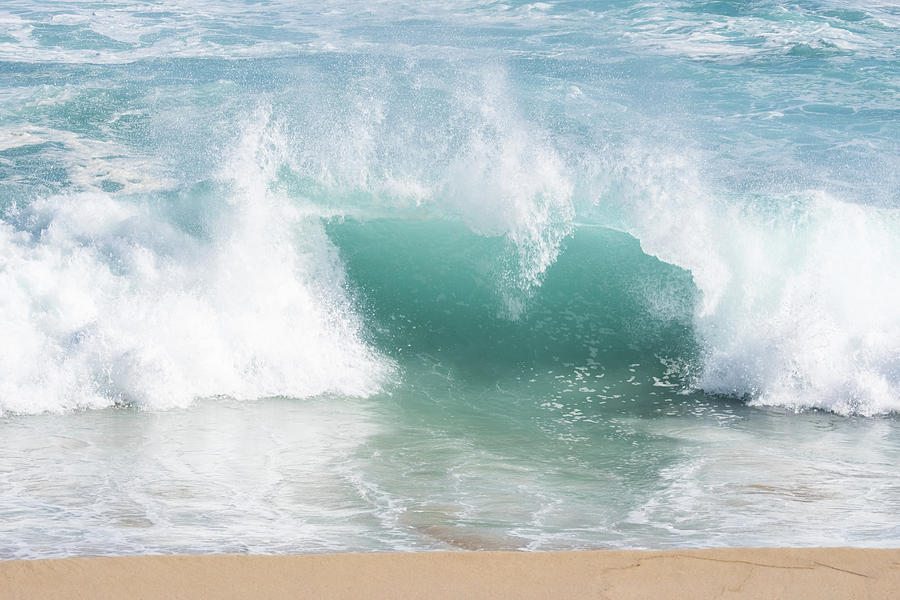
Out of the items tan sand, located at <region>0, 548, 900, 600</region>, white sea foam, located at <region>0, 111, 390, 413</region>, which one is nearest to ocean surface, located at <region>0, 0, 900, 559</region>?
white sea foam, located at <region>0, 111, 390, 413</region>

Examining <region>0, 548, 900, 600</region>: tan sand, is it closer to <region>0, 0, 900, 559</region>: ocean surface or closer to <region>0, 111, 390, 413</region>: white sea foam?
<region>0, 0, 900, 559</region>: ocean surface

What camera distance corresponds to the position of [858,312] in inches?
324

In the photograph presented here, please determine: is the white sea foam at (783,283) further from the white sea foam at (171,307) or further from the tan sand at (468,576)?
the tan sand at (468,576)

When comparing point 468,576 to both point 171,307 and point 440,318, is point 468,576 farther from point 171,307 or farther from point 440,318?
point 440,318

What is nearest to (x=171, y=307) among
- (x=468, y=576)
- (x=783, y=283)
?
(x=468, y=576)

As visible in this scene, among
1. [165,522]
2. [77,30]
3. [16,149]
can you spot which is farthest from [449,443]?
[77,30]

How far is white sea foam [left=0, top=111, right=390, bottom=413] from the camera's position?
6.83 metres

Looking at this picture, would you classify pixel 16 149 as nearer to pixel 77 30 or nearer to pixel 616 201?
pixel 616 201

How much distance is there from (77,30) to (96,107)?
809cm

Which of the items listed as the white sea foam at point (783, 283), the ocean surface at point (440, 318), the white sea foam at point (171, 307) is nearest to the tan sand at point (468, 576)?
the ocean surface at point (440, 318)

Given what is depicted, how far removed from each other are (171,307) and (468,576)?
17.6 ft

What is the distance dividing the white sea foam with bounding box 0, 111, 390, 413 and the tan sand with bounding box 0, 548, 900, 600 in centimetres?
386

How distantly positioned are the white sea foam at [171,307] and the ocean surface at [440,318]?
1.1 inches

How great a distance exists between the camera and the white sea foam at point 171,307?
6.83 m
